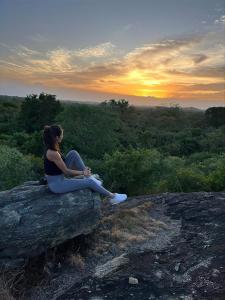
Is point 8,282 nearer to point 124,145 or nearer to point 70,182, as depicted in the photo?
point 70,182

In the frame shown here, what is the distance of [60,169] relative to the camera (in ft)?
32.2

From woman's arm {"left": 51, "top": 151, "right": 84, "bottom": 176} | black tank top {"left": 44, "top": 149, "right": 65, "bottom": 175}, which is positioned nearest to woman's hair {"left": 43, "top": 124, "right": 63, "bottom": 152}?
woman's arm {"left": 51, "top": 151, "right": 84, "bottom": 176}

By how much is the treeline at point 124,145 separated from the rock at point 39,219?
1129 centimetres

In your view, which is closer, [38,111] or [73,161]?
[73,161]

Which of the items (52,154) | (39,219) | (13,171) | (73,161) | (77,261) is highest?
(52,154)

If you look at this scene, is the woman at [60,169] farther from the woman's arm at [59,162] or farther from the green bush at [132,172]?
the green bush at [132,172]

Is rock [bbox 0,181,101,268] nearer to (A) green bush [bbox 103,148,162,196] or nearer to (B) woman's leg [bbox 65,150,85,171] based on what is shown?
(B) woman's leg [bbox 65,150,85,171]

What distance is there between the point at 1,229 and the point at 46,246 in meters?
0.98

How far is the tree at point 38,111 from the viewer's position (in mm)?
57491

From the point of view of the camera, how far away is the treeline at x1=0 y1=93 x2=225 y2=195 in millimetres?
26344

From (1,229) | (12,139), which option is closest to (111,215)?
(1,229)

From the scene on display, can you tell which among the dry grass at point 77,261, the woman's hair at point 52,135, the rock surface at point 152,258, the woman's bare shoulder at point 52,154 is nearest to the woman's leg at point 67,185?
the woman's bare shoulder at point 52,154

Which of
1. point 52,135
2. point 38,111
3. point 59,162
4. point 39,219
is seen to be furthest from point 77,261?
point 38,111

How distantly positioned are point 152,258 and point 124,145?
1635 inches
